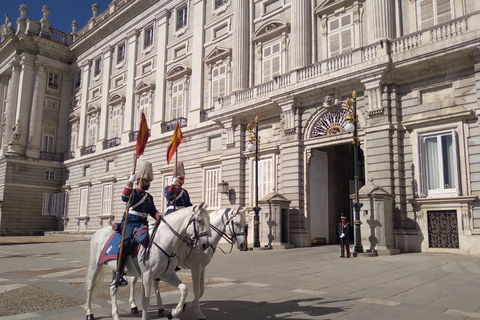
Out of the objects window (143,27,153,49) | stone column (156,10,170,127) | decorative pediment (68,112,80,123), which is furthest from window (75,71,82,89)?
stone column (156,10,170,127)

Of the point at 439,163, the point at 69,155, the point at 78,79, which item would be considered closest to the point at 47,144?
the point at 69,155

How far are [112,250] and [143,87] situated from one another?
2659 cm

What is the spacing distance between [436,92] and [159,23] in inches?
869

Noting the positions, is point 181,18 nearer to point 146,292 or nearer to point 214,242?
point 214,242

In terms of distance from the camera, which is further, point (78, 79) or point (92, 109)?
point (78, 79)

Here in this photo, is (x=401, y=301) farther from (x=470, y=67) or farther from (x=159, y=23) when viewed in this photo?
(x=159, y=23)

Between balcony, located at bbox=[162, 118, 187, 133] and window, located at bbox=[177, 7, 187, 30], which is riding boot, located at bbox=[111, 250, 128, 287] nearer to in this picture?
balcony, located at bbox=[162, 118, 187, 133]

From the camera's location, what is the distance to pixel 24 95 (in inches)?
1535

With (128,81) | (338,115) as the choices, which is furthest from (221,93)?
(128,81)

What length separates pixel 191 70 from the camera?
27.5m

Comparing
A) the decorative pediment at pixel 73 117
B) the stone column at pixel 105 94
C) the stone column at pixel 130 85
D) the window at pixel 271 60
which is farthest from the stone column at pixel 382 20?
the decorative pediment at pixel 73 117

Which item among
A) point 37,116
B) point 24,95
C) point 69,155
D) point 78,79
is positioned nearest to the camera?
point 24,95

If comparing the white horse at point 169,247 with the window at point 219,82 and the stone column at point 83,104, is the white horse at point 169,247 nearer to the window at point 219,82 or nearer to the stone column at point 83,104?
the window at point 219,82

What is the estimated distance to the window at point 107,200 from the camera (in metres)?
32.2
